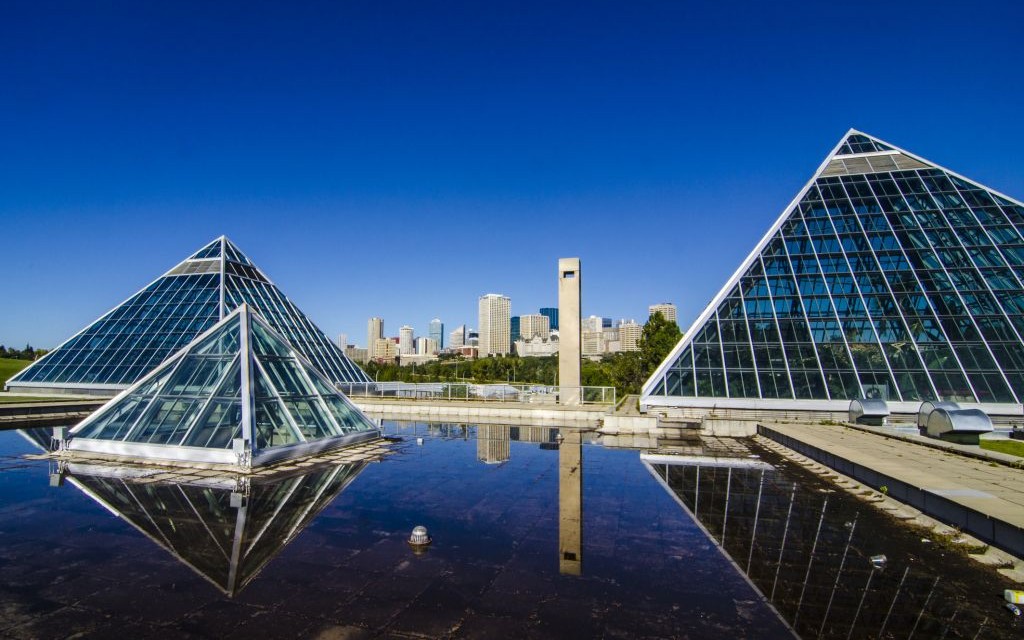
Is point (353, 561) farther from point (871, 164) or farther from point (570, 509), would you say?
point (871, 164)

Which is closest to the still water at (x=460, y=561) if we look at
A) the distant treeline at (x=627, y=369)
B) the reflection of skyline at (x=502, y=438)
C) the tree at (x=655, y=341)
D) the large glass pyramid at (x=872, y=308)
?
the reflection of skyline at (x=502, y=438)

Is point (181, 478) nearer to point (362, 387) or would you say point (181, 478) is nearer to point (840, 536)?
point (840, 536)

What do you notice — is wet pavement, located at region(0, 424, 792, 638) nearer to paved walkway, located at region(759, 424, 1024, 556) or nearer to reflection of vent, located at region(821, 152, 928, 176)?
paved walkway, located at region(759, 424, 1024, 556)

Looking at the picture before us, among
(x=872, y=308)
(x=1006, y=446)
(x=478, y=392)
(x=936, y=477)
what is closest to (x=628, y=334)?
(x=478, y=392)

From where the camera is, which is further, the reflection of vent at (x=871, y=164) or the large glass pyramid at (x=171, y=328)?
the large glass pyramid at (x=171, y=328)

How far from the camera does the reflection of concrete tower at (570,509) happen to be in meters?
7.28

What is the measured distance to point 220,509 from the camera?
9.23 meters

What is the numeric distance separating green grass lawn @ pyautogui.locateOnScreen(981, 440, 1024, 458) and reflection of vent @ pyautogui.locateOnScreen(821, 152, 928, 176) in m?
18.2

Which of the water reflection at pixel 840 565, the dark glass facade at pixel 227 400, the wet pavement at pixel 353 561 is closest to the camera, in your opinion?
the wet pavement at pixel 353 561

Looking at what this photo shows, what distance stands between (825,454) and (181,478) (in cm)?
1563

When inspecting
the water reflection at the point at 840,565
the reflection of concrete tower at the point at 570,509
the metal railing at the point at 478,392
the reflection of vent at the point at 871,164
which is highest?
the reflection of vent at the point at 871,164

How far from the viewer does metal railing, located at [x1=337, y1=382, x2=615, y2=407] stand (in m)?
29.7

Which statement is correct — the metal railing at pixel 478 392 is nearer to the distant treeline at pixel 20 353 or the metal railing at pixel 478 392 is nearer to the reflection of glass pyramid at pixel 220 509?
the reflection of glass pyramid at pixel 220 509

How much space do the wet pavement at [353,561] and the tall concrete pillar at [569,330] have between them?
53.6 ft
